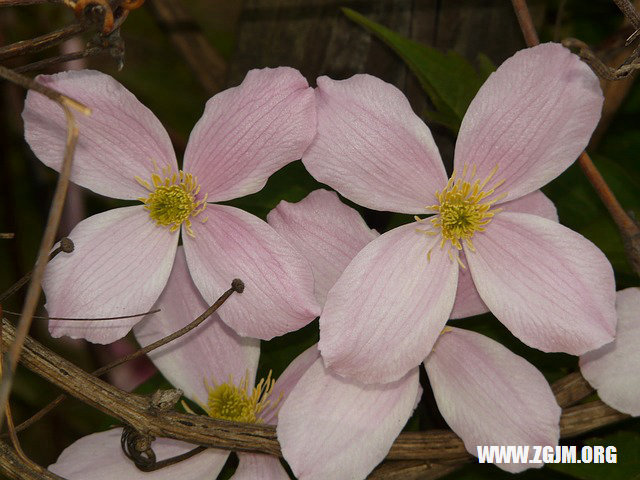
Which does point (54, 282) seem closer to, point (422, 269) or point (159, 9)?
point (422, 269)

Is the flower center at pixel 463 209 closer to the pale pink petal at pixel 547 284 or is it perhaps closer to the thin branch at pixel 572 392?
the pale pink petal at pixel 547 284

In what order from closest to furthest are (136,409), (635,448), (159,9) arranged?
1. (136,409)
2. (635,448)
3. (159,9)

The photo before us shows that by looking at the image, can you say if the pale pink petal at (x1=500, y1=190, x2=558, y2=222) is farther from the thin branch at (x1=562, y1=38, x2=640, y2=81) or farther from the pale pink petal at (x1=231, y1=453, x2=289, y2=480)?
the pale pink petal at (x1=231, y1=453, x2=289, y2=480)

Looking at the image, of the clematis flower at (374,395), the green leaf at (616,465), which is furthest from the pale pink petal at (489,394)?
the green leaf at (616,465)

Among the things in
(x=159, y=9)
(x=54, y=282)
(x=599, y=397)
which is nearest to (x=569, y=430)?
(x=599, y=397)

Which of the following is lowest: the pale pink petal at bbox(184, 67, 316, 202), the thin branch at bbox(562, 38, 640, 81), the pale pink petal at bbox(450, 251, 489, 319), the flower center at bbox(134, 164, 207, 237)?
the pale pink petal at bbox(450, 251, 489, 319)

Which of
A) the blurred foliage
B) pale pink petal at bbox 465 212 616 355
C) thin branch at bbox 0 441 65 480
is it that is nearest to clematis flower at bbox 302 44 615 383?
pale pink petal at bbox 465 212 616 355
